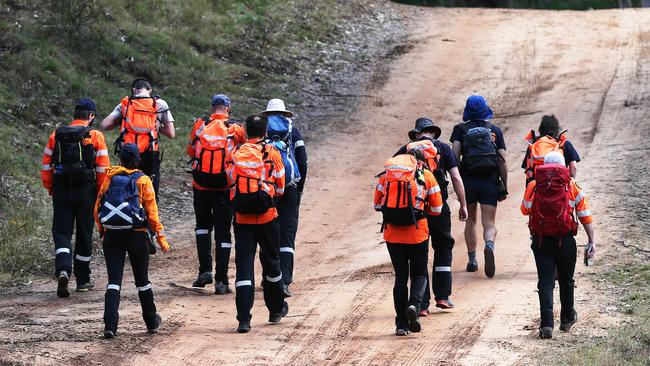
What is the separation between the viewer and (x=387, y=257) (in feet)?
44.3

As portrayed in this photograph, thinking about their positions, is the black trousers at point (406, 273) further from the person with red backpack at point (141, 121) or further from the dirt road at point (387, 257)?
the person with red backpack at point (141, 121)

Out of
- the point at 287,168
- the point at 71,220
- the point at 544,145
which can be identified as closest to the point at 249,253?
the point at 287,168

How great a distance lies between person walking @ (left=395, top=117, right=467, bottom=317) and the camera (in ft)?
→ 34.2

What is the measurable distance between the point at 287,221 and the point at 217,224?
0.93m

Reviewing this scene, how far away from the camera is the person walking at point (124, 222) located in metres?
9.87

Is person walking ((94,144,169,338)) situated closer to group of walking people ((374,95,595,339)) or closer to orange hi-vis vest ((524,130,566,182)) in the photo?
group of walking people ((374,95,595,339))

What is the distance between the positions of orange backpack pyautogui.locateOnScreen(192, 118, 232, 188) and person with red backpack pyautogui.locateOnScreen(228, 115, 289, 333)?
125 centimetres

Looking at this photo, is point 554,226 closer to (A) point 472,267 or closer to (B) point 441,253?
(B) point 441,253

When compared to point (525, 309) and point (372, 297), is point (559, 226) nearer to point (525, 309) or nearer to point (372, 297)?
point (525, 309)

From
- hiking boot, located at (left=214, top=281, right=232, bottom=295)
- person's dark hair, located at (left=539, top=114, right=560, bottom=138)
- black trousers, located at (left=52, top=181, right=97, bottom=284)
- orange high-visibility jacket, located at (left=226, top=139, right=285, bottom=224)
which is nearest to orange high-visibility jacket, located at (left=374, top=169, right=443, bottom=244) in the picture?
orange high-visibility jacket, located at (left=226, top=139, right=285, bottom=224)

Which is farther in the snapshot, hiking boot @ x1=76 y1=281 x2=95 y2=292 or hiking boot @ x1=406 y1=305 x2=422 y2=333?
hiking boot @ x1=76 y1=281 x2=95 y2=292

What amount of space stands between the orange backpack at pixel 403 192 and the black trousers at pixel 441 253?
0.86m

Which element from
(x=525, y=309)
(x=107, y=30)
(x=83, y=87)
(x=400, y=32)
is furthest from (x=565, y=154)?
(x=400, y=32)

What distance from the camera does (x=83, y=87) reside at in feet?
64.0
